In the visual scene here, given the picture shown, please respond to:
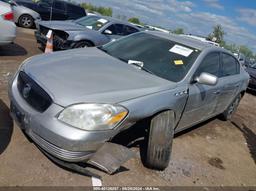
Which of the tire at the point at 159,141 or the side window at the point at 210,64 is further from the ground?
the side window at the point at 210,64

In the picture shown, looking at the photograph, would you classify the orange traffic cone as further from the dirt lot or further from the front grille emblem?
the front grille emblem

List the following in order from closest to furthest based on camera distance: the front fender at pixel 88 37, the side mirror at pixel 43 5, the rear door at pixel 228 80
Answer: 1. the rear door at pixel 228 80
2. the front fender at pixel 88 37
3. the side mirror at pixel 43 5

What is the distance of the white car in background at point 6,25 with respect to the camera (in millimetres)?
7316

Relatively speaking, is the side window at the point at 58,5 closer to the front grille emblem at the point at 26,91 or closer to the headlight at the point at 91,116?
the front grille emblem at the point at 26,91

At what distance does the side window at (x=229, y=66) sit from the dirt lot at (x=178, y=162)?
122cm

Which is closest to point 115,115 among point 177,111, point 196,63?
point 177,111

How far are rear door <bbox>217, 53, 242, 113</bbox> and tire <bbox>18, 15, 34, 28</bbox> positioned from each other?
10851mm

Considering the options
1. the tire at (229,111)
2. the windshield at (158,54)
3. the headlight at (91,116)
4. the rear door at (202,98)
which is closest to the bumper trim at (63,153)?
the headlight at (91,116)

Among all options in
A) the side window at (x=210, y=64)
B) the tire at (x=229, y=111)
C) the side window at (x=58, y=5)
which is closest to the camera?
the side window at (x=210, y=64)

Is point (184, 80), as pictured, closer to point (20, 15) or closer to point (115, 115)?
point (115, 115)

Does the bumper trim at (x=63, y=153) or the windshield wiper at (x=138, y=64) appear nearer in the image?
the bumper trim at (x=63, y=153)

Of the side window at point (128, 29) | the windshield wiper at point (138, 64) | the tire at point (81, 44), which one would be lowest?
the tire at point (81, 44)

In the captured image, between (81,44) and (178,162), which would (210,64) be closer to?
(178,162)

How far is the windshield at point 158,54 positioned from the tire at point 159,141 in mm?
645
